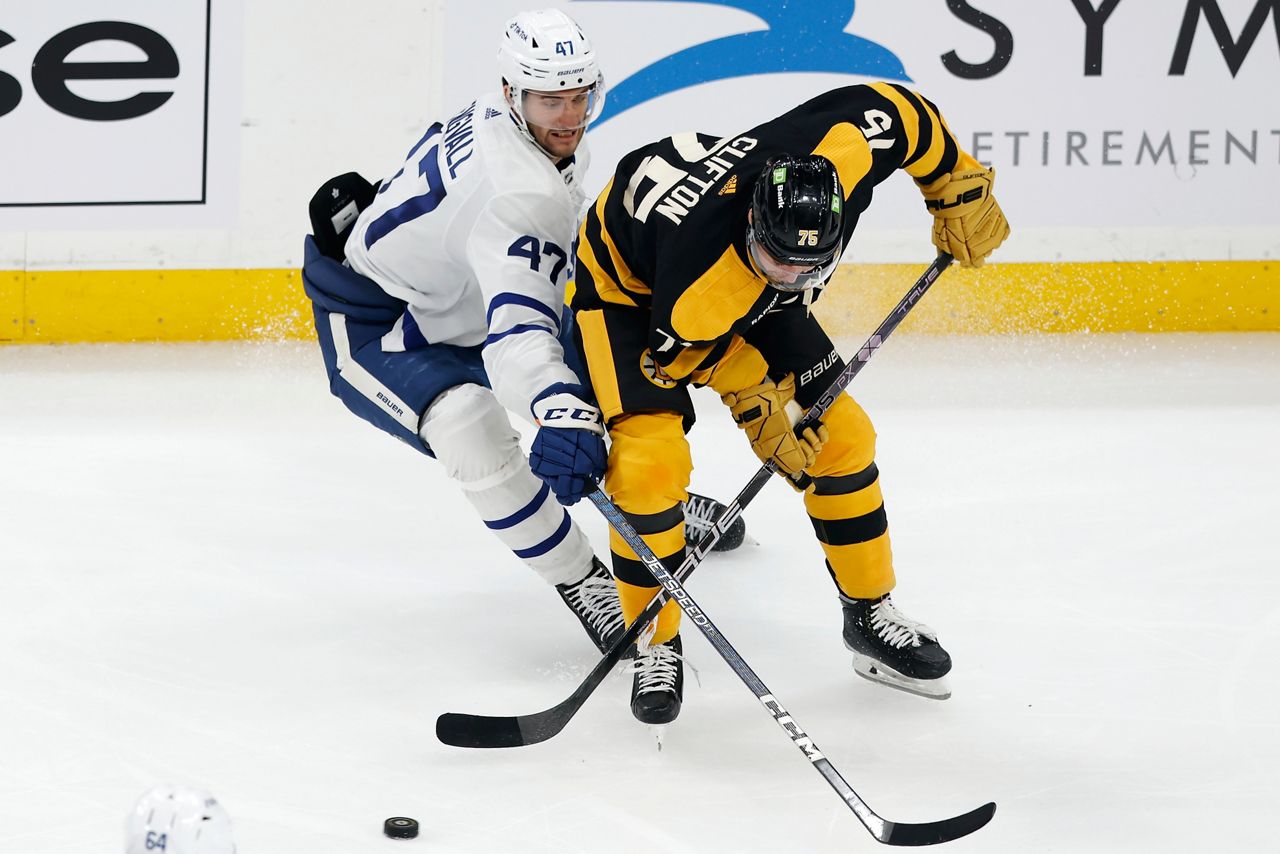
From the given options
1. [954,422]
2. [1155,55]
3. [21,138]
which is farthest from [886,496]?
[21,138]

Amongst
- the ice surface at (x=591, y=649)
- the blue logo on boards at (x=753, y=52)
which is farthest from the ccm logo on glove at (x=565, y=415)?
the blue logo on boards at (x=753, y=52)

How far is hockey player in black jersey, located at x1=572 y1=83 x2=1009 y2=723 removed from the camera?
94.3 inches

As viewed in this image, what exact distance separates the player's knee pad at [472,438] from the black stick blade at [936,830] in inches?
39.5

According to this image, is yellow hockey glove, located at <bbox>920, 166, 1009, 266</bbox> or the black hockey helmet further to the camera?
yellow hockey glove, located at <bbox>920, 166, 1009, 266</bbox>

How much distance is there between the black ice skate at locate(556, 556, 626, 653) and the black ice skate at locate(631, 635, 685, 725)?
0.58 feet

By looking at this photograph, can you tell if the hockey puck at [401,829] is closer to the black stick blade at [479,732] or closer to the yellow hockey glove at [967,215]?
the black stick blade at [479,732]

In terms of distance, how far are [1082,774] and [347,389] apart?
4.94ft

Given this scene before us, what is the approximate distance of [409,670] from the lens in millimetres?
2844

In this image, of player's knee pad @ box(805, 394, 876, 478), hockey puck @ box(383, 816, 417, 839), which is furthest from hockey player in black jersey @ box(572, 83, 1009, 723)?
hockey puck @ box(383, 816, 417, 839)

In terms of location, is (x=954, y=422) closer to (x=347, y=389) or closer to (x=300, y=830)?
(x=347, y=389)

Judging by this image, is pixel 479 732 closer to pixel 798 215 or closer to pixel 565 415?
pixel 565 415

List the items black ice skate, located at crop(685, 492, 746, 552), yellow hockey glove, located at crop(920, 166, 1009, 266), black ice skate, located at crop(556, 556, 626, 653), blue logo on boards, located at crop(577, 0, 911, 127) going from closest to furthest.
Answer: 1. yellow hockey glove, located at crop(920, 166, 1009, 266)
2. black ice skate, located at crop(556, 556, 626, 653)
3. black ice skate, located at crop(685, 492, 746, 552)
4. blue logo on boards, located at crop(577, 0, 911, 127)

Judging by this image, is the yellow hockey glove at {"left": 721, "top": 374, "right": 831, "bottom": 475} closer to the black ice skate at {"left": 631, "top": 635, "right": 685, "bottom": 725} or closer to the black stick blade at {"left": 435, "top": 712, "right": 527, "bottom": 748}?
the black ice skate at {"left": 631, "top": 635, "right": 685, "bottom": 725}

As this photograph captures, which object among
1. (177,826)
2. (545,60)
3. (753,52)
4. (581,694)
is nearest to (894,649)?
(581,694)
